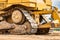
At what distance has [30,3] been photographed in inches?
468

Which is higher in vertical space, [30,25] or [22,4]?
[22,4]

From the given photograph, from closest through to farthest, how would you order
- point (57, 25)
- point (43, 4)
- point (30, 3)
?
point (57, 25)
point (30, 3)
point (43, 4)

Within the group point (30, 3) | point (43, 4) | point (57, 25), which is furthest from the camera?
point (43, 4)

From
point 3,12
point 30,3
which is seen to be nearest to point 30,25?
point 30,3

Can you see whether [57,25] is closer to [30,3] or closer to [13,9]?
[30,3]

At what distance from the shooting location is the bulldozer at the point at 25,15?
11.6 m

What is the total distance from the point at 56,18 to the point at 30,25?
47.8 inches

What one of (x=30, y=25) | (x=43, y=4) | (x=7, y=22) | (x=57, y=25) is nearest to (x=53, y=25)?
(x=57, y=25)

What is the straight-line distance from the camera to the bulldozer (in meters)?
11.6

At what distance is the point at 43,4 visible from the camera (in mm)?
12656

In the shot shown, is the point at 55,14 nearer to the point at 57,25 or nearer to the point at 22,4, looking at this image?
the point at 57,25

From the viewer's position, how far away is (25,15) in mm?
11852

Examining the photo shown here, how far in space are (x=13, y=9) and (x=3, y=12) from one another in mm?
769

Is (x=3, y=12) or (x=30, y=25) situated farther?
(x=3, y=12)
